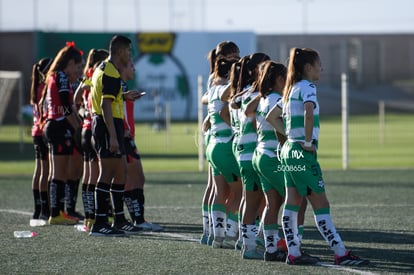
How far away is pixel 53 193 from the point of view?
13109 millimetres

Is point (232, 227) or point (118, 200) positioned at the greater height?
point (118, 200)

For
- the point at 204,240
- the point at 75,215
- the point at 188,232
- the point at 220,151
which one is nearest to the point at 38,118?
the point at 75,215

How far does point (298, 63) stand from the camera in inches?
371

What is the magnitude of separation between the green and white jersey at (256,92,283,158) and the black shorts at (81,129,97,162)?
2.92 metres

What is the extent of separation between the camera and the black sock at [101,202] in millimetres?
11774

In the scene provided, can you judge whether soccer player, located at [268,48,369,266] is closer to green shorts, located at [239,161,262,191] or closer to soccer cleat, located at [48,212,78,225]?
green shorts, located at [239,161,262,191]

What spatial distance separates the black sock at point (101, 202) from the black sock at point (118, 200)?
0.48 feet

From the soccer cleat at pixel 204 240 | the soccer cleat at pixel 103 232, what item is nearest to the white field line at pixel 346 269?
the soccer cleat at pixel 204 240

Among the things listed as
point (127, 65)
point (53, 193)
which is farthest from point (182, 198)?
point (127, 65)

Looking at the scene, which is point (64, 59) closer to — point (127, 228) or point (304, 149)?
point (127, 228)

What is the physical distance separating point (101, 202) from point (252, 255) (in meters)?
2.57

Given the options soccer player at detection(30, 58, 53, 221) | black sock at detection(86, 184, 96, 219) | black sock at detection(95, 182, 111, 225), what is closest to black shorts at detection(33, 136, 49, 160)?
soccer player at detection(30, 58, 53, 221)

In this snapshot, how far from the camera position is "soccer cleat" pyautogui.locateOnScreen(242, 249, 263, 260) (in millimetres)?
9977

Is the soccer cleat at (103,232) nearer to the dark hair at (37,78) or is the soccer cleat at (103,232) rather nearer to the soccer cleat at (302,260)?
the dark hair at (37,78)
